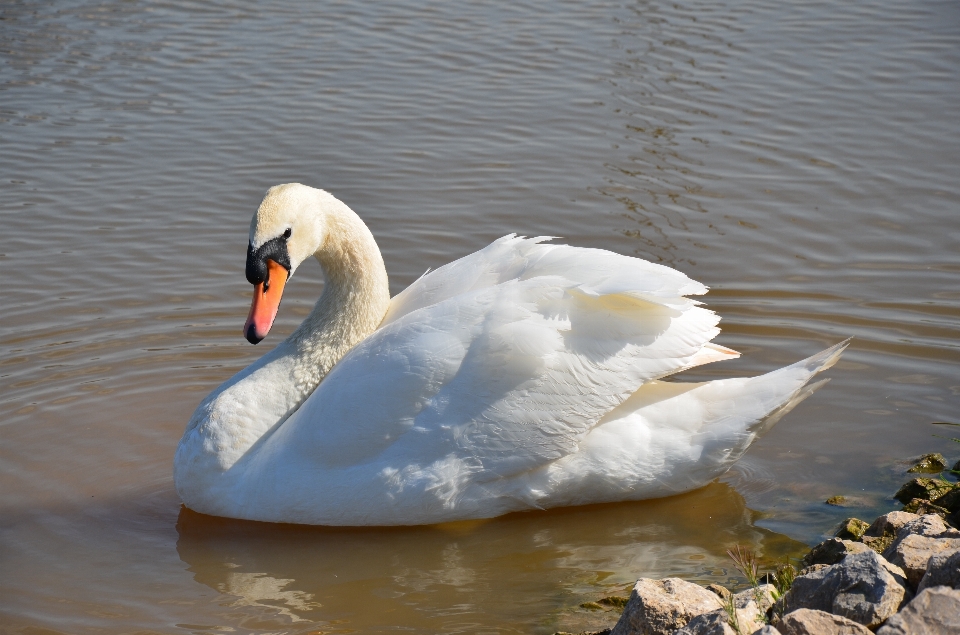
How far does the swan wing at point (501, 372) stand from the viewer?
17.1 feet

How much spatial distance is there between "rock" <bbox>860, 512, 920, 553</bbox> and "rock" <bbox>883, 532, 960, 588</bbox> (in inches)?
20.3

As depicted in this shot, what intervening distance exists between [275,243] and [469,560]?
1700 mm

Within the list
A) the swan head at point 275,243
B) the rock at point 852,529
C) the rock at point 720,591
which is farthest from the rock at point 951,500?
the swan head at point 275,243

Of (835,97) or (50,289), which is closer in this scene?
(50,289)

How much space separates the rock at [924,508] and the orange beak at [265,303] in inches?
118

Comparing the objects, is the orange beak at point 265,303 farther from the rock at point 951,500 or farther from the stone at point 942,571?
the rock at point 951,500

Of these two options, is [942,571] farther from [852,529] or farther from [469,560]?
[469,560]

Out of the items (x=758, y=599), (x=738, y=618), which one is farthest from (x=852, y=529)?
(x=738, y=618)

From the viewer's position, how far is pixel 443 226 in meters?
8.96

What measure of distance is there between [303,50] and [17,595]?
8625 mm

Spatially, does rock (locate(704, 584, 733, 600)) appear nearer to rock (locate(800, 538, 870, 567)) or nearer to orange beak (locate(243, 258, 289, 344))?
rock (locate(800, 538, 870, 567))

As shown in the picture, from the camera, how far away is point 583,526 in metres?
5.69

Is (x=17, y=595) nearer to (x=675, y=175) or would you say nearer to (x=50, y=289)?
(x=50, y=289)

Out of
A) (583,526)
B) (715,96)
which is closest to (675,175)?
(715,96)
